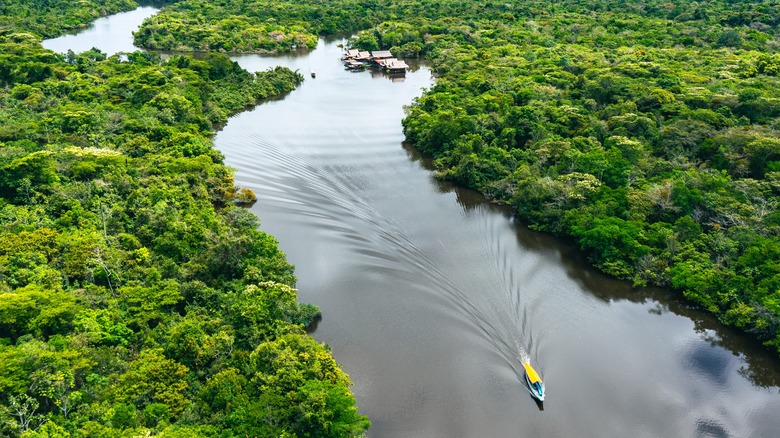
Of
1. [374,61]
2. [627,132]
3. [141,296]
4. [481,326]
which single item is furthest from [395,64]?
[141,296]

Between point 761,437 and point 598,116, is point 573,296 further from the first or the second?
point 598,116

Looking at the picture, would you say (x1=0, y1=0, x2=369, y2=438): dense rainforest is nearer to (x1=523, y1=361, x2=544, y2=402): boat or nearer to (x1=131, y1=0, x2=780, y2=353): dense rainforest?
(x1=523, y1=361, x2=544, y2=402): boat

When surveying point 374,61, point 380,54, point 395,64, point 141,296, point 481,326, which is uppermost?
point 380,54

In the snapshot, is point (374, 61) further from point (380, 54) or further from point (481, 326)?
point (481, 326)

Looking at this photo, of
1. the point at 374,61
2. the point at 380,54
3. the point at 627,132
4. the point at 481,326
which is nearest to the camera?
the point at 481,326

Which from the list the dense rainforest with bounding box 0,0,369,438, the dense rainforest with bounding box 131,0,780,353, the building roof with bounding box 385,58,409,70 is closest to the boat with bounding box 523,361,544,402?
the dense rainforest with bounding box 0,0,369,438

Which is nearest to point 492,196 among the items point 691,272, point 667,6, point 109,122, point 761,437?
point 691,272

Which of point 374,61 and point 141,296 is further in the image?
point 374,61
